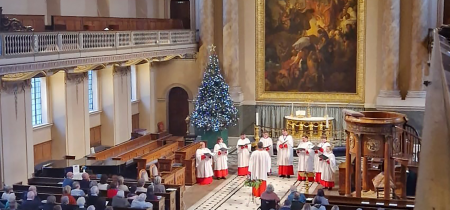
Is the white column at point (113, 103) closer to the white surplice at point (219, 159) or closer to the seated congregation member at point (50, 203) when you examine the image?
the white surplice at point (219, 159)

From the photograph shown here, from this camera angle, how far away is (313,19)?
82.7ft

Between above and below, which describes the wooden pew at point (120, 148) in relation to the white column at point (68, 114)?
below

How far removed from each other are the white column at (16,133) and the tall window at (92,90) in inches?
213

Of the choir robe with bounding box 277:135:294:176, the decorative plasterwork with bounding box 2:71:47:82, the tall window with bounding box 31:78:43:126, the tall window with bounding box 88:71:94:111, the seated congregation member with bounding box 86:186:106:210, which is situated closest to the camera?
the seated congregation member with bounding box 86:186:106:210

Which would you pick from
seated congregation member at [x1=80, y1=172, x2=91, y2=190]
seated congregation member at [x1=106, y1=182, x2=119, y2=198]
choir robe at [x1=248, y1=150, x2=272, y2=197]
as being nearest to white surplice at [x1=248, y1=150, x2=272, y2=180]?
choir robe at [x1=248, y1=150, x2=272, y2=197]

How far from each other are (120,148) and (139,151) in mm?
645

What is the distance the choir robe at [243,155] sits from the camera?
20.2 metres

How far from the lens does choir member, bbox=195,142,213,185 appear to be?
62.5ft

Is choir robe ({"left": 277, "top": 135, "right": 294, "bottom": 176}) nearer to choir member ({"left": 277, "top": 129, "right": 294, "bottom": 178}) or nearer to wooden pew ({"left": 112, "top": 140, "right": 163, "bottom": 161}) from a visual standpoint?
choir member ({"left": 277, "top": 129, "right": 294, "bottom": 178})

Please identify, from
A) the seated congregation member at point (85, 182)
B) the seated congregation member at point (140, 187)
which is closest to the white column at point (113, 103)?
the seated congregation member at point (85, 182)

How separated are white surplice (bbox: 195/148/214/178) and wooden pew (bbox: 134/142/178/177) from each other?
113cm

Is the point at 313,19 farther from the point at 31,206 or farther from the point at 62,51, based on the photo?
Answer: the point at 31,206

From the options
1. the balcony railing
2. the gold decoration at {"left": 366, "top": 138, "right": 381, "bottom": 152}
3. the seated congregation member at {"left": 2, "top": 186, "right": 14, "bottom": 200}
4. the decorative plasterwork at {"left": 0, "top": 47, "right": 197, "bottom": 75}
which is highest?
the balcony railing

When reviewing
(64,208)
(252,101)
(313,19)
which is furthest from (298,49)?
(64,208)
